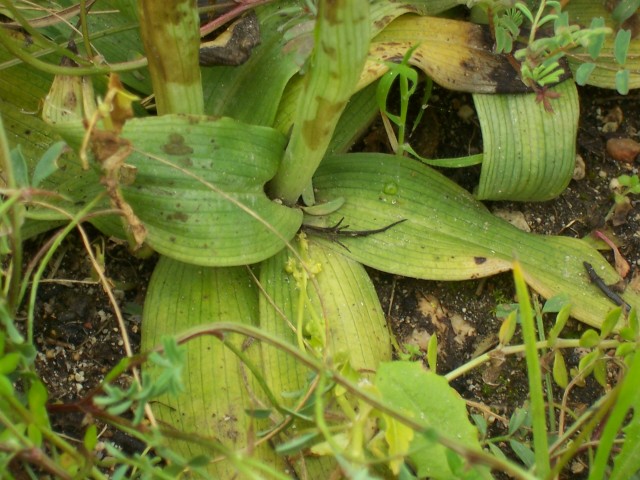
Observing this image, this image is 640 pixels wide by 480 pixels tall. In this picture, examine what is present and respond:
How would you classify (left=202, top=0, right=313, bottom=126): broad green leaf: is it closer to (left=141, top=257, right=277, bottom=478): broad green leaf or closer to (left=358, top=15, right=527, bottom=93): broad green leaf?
(left=358, top=15, right=527, bottom=93): broad green leaf

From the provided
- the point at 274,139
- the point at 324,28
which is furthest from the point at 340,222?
the point at 324,28

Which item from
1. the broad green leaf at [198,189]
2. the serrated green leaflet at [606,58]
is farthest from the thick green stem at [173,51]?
the serrated green leaflet at [606,58]

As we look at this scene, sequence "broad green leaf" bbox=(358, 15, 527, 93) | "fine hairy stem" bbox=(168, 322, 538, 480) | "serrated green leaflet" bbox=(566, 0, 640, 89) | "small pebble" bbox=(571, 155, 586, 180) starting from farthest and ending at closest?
"small pebble" bbox=(571, 155, 586, 180) < "serrated green leaflet" bbox=(566, 0, 640, 89) < "broad green leaf" bbox=(358, 15, 527, 93) < "fine hairy stem" bbox=(168, 322, 538, 480)

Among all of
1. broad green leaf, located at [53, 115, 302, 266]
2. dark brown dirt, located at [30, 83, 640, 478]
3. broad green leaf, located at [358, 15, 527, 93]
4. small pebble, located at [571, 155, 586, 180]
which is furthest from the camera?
small pebble, located at [571, 155, 586, 180]

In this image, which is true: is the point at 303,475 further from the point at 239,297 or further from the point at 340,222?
the point at 340,222

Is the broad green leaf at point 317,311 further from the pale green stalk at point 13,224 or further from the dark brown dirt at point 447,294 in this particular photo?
the pale green stalk at point 13,224

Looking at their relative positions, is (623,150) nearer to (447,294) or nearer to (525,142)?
(525,142)

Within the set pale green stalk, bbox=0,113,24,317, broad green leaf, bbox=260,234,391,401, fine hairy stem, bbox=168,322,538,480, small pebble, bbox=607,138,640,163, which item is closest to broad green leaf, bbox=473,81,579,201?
small pebble, bbox=607,138,640,163
